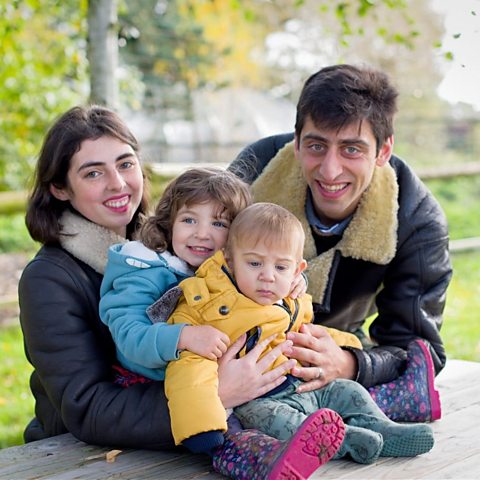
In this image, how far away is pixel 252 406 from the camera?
2.38 metres

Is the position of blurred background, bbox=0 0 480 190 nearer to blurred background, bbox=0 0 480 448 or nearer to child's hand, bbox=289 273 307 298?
blurred background, bbox=0 0 480 448

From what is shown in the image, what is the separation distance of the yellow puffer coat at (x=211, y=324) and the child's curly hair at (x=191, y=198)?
Result: 0.65 feet

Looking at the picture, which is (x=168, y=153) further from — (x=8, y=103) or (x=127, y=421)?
(x=127, y=421)

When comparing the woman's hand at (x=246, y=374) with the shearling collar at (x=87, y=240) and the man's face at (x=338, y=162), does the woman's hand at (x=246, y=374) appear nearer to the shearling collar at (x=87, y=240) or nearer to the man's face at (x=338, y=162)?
the shearling collar at (x=87, y=240)

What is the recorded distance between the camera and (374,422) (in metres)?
2.39

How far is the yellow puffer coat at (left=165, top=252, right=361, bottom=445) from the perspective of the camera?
2.17 meters

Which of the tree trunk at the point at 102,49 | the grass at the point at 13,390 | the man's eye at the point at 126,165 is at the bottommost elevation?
the grass at the point at 13,390

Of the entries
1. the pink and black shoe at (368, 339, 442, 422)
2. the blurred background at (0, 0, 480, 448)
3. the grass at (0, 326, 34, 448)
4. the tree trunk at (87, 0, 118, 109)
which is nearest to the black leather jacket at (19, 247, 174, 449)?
the pink and black shoe at (368, 339, 442, 422)

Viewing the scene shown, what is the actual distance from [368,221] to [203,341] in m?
1.04

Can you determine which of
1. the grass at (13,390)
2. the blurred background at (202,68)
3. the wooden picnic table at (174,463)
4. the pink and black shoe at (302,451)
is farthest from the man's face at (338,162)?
the grass at (13,390)

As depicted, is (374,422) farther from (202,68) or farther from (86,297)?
(202,68)

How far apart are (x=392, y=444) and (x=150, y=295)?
853mm

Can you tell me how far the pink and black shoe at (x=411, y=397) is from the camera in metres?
2.73

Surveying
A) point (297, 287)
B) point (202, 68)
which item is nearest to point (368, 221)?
point (297, 287)
